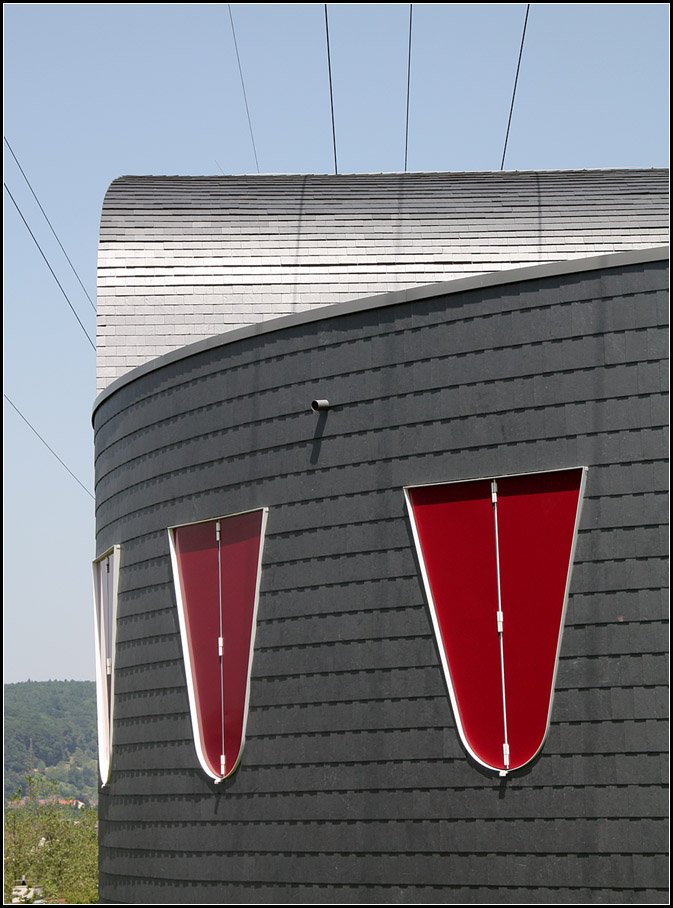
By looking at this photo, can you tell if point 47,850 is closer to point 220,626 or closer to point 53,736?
point 220,626

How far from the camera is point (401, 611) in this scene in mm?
6414

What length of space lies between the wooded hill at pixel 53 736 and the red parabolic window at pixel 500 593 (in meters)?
113

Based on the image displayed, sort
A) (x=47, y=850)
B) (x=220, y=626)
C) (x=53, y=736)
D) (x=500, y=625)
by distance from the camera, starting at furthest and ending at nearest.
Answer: (x=53, y=736) → (x=47, y=850) → (x=220, y=626) → (x=500, y=625)

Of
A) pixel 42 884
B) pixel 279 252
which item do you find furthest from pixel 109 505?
pixel 42 884

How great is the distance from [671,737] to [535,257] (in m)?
6.38

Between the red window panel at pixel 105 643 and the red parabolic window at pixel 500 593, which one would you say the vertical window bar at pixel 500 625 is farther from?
the red window panel at pixel 105 643

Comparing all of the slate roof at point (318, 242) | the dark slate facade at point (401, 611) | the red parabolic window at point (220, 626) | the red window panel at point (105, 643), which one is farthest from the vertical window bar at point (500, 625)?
the slate roof at point (318, 242)

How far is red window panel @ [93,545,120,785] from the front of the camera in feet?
28.3

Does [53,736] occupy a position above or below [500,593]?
below

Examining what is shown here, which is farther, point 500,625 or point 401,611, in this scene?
point 401,611

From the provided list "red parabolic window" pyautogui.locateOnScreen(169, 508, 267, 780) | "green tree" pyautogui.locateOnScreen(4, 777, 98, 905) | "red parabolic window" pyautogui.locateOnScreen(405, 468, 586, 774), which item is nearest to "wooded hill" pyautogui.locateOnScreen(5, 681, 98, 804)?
"green tree" pyautogui.locateOnScreen(4, 777, 98, 905)

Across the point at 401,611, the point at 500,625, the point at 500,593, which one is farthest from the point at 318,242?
the point at 500,625

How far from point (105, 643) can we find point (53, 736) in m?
129

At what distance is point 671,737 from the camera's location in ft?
17.9
